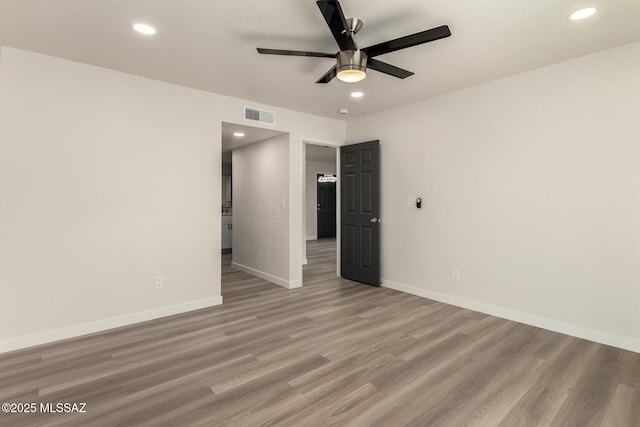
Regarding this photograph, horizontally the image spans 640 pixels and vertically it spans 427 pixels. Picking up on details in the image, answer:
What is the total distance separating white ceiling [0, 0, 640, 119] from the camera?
84.8 inches

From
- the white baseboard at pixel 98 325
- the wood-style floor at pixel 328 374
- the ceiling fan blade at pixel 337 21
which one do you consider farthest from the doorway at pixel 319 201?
the ceiling fan blade at pixel 337 21

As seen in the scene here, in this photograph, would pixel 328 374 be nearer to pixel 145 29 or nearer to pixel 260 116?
pixel 145 29

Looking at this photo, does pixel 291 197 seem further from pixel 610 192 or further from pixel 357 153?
pixel 610 192

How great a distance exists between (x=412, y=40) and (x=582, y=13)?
49.5 inches

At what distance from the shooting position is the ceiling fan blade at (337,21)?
1772mm

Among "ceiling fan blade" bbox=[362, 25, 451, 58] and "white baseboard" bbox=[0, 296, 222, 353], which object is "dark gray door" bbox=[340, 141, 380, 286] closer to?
"white baseboard" bbox=[0, 296, 222, 353]

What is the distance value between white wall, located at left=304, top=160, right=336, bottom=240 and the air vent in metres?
5.32

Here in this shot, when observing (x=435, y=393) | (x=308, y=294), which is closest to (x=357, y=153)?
(x=308, y=294)

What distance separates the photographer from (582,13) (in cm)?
223

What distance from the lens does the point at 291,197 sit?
465cm

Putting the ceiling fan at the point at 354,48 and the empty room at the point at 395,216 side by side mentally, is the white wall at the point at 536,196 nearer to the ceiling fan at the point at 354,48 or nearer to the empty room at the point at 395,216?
the empty room at the point at 395,216

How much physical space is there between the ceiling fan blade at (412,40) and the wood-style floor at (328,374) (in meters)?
2.32

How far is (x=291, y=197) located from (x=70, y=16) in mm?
2980

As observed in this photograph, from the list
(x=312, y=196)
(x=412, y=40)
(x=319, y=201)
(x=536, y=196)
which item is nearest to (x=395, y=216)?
(x=536, y=196)
